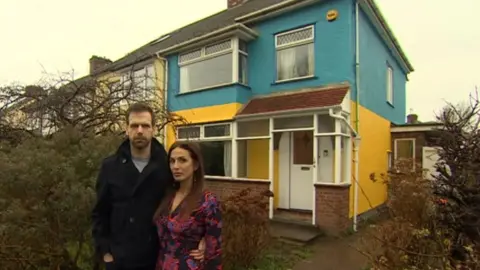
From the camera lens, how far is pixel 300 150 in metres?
9.65

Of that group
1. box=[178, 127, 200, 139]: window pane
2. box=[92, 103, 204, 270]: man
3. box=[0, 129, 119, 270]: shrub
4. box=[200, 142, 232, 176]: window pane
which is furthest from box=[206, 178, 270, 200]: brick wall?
box=[92, 103, 204, 270]: man

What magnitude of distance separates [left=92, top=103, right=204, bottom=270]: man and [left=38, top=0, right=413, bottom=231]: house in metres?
5.58

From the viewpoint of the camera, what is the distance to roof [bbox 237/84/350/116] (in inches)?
332

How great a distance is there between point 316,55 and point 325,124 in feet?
6.66

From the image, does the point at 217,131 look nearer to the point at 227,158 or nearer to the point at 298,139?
the point at 227,158

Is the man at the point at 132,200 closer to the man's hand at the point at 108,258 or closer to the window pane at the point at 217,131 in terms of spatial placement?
the man's hand at the point at 108,258

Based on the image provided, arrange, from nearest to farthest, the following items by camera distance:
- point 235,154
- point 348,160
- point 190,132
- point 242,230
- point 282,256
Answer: point 242,230
point 282,256
point 348,160
point 235,154
point 190,132

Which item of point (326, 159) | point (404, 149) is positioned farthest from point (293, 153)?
point (404, 149)

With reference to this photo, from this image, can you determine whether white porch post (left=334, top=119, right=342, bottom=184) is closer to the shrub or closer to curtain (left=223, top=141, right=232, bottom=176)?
curtain (left=223, top=141, right=232, bottom=176)

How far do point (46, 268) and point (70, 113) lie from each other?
148 inches

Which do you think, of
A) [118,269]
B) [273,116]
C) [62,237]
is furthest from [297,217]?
[118,269]

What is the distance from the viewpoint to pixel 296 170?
9656 millimetres

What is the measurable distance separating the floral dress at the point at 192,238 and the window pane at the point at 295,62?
791cm

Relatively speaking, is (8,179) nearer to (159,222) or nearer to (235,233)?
(159,222)
